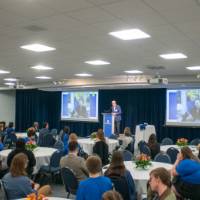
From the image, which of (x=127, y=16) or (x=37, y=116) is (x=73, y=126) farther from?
(x=127, y=16)

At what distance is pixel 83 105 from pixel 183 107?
18.6ft

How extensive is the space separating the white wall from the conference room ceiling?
38.2 ft

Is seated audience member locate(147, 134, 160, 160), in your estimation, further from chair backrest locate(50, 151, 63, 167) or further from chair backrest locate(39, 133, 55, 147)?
chair backrest locate(39, 133, 55, 147)

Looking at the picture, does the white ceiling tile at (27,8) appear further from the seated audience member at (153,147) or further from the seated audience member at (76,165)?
the seated audience member at (153,147)

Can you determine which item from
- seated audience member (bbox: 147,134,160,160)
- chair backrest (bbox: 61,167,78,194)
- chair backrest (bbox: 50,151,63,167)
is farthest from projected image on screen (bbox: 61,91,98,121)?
chair backrest (bbox: 61,167,78,194)

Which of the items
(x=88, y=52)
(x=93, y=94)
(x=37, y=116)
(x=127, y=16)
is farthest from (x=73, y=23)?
(x=37, y=116)

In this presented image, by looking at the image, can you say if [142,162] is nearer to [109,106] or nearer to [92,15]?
[92,15]

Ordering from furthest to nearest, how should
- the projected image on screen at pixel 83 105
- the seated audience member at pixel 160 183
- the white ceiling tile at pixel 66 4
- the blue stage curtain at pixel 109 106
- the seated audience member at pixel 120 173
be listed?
the projected image on screen at pixel 83 105, the blue stage curtain at pixel 109 106, the seated audience member at pixel 120 173, the white ceiling tile at pixel 66 4, the seated audience member at pixel 160 183

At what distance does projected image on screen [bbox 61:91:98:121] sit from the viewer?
55.4 ft

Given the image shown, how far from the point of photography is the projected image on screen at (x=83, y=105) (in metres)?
16.9

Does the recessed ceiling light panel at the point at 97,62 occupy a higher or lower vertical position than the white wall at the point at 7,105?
higher

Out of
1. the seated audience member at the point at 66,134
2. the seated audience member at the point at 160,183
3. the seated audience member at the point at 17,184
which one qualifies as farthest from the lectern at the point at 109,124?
the seated audience member at the point at 160,183

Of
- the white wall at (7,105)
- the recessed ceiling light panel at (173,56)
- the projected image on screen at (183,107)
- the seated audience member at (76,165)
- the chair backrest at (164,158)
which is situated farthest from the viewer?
the white wall at (7,105)

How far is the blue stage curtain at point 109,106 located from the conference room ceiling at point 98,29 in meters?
6.28
